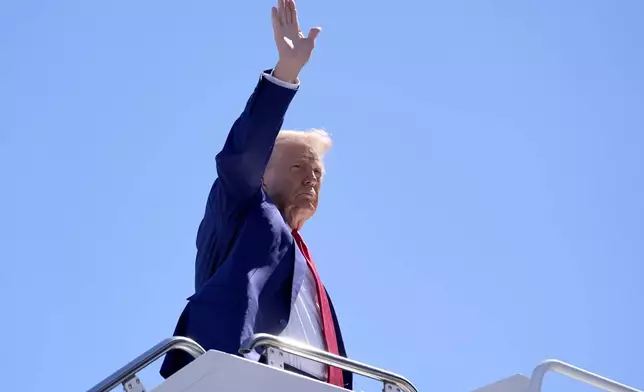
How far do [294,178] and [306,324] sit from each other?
82 cm

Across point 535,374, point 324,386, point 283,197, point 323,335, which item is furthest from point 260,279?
point 535,374

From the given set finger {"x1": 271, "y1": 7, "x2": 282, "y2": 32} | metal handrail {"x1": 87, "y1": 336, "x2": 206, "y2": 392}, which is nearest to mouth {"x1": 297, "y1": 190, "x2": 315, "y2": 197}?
finger {"x1": 271, "y1": 7, "x2": 282, "y2": 32}

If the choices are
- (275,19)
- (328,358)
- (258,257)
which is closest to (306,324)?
(258,257)

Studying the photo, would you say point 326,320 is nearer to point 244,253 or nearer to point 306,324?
point 306,324

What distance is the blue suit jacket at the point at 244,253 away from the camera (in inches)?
195

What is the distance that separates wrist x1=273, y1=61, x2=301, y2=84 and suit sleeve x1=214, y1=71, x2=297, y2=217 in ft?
0.16

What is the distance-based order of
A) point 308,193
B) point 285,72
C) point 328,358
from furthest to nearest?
point 308,193 < point 285,72 < point 328,358

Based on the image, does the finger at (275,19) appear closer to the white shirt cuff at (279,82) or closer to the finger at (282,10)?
the finger at (282,10)

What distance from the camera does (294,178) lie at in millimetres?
5832

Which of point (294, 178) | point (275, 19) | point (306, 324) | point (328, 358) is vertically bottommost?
point (328, 358)

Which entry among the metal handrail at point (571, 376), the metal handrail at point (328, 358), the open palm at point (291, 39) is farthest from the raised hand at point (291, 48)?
the metal handrail at point (571, 376)

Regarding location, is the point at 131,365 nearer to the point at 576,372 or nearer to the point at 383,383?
the point at 383,383

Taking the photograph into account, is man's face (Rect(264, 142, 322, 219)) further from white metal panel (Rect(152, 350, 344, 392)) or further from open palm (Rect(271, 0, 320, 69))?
white metal panel (Rect(152, 350, 344, 392))

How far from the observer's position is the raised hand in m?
5.30
